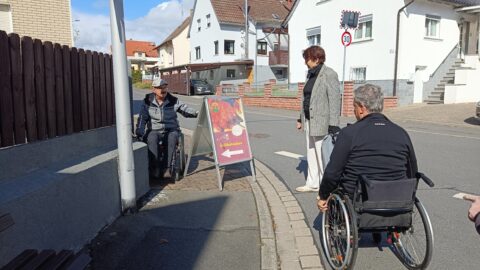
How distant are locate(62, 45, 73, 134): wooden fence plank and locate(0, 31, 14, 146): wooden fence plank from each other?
2.78 feet

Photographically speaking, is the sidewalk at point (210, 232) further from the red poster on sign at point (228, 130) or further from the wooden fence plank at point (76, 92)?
the wooden fence plank at point (76, 92)

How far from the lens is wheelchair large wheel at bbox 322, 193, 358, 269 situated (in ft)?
10.0

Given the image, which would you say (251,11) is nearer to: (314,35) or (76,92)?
(314,35)

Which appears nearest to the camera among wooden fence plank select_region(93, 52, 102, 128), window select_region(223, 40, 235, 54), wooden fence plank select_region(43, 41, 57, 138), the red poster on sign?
wooden fence plank select_region(43, 41, 57, 138)

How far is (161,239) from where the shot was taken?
13.4 feet

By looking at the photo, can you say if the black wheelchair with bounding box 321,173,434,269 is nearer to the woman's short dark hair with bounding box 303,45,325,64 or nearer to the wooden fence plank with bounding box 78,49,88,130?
the woman's short dark hair with bounding box 303,45,325,64

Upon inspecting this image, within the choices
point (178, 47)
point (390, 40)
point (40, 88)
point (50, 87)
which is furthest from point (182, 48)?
point (40, 88)

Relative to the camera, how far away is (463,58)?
2322 cm

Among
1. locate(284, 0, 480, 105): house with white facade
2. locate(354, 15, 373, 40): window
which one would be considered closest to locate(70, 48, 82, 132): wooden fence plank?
locate(284, 0, 480, 105): house with white facade

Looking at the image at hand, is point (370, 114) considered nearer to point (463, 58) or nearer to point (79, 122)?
point (79, 122)

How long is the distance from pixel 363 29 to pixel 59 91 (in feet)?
71.4

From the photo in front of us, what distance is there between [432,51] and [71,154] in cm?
2177

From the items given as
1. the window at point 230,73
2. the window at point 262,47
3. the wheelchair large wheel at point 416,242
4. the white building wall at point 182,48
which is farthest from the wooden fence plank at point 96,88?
the white building wall at point 182,48

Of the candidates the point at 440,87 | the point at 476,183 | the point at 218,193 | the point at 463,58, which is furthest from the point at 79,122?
the point at 463,58
